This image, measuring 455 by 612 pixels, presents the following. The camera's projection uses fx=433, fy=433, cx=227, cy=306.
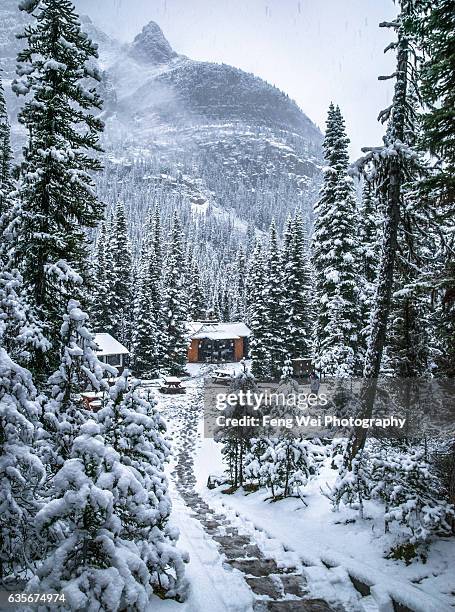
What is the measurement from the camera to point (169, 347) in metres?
50.1

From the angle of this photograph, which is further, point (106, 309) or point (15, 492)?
point (106, 309)

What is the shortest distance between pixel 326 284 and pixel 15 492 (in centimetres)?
2067

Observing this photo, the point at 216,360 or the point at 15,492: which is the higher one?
the point at 15,492

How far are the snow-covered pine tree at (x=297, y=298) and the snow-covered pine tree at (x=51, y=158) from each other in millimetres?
30782

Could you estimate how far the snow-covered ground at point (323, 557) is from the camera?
6.06 metres

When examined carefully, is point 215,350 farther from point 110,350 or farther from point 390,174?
point 390,174

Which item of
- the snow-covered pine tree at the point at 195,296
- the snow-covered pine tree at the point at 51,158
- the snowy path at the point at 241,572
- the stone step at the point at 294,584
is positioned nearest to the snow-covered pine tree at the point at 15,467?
the snowy path at the point at 241,572

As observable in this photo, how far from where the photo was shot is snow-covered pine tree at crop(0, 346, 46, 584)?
499 centimetres

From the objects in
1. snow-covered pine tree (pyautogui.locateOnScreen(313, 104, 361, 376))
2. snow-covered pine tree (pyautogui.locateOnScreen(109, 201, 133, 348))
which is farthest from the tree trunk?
snow-covered pine tree (pyautogui.locateOnScreen(109, 201, 133, 348))

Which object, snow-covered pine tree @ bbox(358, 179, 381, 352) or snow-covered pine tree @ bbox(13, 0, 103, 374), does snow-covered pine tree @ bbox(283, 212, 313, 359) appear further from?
snow-covered pine tree @ bbox(13, 0, 103, 374)

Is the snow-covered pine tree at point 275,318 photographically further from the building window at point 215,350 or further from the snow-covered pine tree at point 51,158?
the snow-covered pine tree at point 51,158

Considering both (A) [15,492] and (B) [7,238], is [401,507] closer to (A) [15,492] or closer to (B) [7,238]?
(A) [15,492]

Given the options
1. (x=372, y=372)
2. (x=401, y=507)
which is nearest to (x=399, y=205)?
(x=372, y=372)

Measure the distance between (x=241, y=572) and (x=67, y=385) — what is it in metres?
4.28
